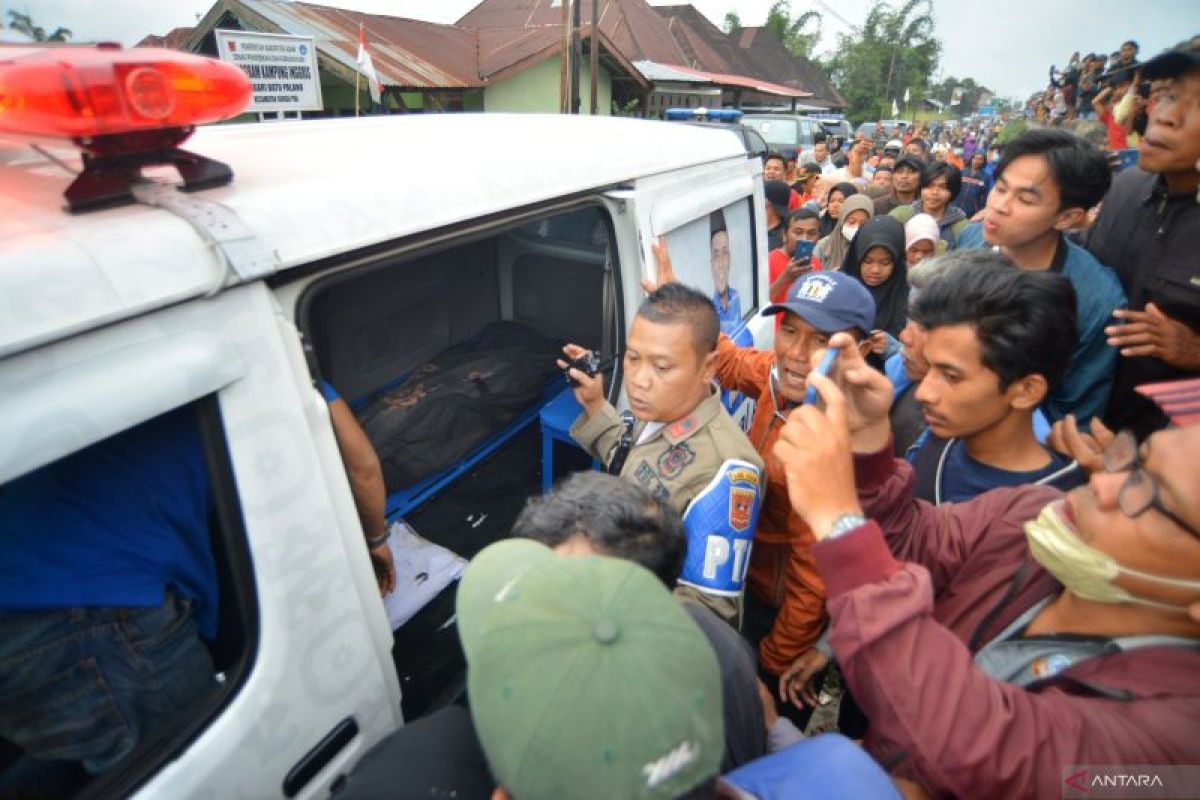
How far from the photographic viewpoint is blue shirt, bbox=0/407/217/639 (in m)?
1.04

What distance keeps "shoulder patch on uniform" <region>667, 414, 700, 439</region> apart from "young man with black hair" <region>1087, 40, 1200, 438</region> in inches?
59.2

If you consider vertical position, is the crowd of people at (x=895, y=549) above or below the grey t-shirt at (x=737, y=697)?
above

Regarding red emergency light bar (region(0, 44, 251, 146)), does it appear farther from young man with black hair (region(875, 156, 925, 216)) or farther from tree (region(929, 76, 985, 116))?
tree (region(929, 76, 985, 116))

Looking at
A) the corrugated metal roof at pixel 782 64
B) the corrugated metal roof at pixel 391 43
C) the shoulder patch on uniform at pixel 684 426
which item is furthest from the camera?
the corrugated metal roof at pixel 782 64

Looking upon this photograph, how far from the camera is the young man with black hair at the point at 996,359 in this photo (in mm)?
1493

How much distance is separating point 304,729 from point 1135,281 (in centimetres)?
322

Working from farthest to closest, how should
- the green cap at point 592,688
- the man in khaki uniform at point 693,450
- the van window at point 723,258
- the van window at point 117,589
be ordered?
the van window at point 723,258 → the man in khaki uniform at point 693,450 → the van window at point 117,589 → the green cap at point 592,688

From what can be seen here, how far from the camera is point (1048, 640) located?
1.05 m

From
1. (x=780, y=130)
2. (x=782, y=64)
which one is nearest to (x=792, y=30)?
(x=782, y=64)

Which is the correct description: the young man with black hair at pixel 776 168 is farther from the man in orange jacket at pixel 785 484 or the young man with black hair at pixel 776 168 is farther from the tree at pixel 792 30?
the tree at pixel 792 30

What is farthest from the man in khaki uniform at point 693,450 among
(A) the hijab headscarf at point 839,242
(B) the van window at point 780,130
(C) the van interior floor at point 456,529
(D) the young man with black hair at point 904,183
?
(B) the van window at point 780,130

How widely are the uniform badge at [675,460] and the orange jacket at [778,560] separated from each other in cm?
25

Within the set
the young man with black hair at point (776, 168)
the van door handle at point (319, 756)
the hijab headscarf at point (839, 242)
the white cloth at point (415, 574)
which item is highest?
the young man with black hair at point (776, 168)

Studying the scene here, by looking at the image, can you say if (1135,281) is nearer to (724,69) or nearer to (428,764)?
(428,764)
